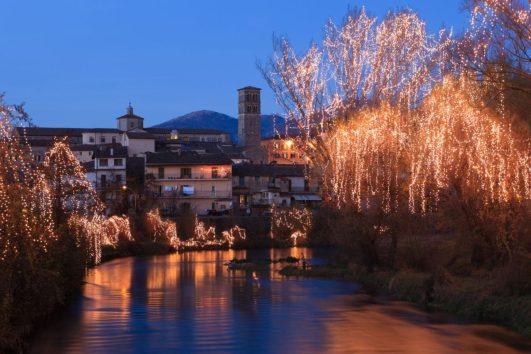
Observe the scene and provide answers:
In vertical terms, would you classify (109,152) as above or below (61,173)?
above

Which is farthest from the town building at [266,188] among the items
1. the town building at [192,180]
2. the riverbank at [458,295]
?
the riverbank at [458,295]

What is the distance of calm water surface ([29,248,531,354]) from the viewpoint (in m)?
17.5

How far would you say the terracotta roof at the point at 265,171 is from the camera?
80250 millimetres

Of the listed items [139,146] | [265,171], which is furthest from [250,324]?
[139,146]

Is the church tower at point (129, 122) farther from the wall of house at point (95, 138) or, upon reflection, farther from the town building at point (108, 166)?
the town building at point (108, 166)

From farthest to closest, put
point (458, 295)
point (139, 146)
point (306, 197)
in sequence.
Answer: point (139, 146), point (306, 197), point (458, 295)

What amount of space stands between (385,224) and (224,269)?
38.5 ft

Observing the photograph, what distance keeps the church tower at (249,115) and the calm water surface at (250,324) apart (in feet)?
331

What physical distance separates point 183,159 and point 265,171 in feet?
34.9

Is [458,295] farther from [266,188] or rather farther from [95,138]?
[95,138]

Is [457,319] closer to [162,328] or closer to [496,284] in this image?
[496,284]

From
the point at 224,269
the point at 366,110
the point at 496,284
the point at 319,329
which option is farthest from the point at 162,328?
the point at 224,269

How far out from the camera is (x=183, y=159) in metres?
73.7

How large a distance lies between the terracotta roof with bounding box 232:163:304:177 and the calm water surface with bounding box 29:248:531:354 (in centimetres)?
4838
